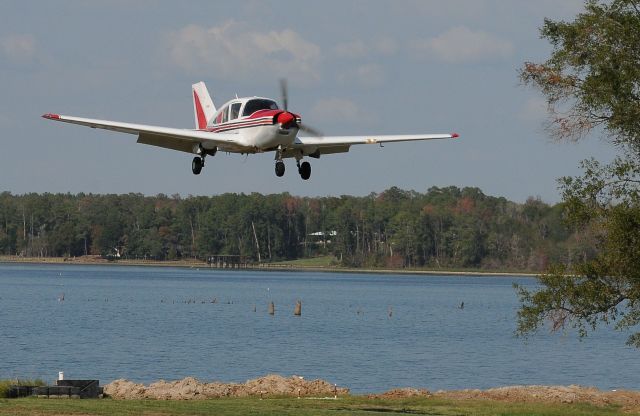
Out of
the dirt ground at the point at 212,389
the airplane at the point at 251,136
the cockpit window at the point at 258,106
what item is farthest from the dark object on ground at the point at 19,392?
the cockpit window at the point at 258,106

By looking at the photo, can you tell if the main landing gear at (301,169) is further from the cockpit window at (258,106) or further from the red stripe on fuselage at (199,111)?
the red stripe on fuselage at (199,111)

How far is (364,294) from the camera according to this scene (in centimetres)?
17300

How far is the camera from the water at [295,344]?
204ft

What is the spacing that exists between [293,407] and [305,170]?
261 inches

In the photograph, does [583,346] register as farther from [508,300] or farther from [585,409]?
[508,300]

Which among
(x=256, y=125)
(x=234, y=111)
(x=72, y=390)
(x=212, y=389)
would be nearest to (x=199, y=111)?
(x=234, y=111)

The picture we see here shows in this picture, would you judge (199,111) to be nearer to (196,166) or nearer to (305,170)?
(196,166)

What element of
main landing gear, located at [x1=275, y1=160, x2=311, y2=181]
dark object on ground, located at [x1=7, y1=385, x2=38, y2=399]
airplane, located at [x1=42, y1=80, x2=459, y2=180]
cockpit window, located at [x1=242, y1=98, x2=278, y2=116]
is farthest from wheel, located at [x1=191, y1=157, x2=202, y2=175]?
dark object on ground, located at [x1=7, y1=385, x2=38, y2=399]

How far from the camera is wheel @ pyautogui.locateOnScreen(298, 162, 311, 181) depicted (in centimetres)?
3183

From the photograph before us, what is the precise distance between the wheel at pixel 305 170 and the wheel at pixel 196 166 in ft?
10.4

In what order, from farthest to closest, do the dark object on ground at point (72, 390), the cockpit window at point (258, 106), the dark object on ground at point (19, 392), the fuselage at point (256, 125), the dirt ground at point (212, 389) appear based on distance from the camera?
the dirt ground at point (212, 389)
the cockpit window at point (258, 106)
the dark object on ground at point (72, 390)
the fuselage at point (256, 125)
the dark object on ground at point (19, 392)

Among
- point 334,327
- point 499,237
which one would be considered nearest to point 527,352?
point 334,327

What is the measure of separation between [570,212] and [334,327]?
6814cm

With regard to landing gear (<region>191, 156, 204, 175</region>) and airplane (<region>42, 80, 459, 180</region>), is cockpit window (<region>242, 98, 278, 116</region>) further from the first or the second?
landing gear (<region>191, 156, 204, 175</region>)
